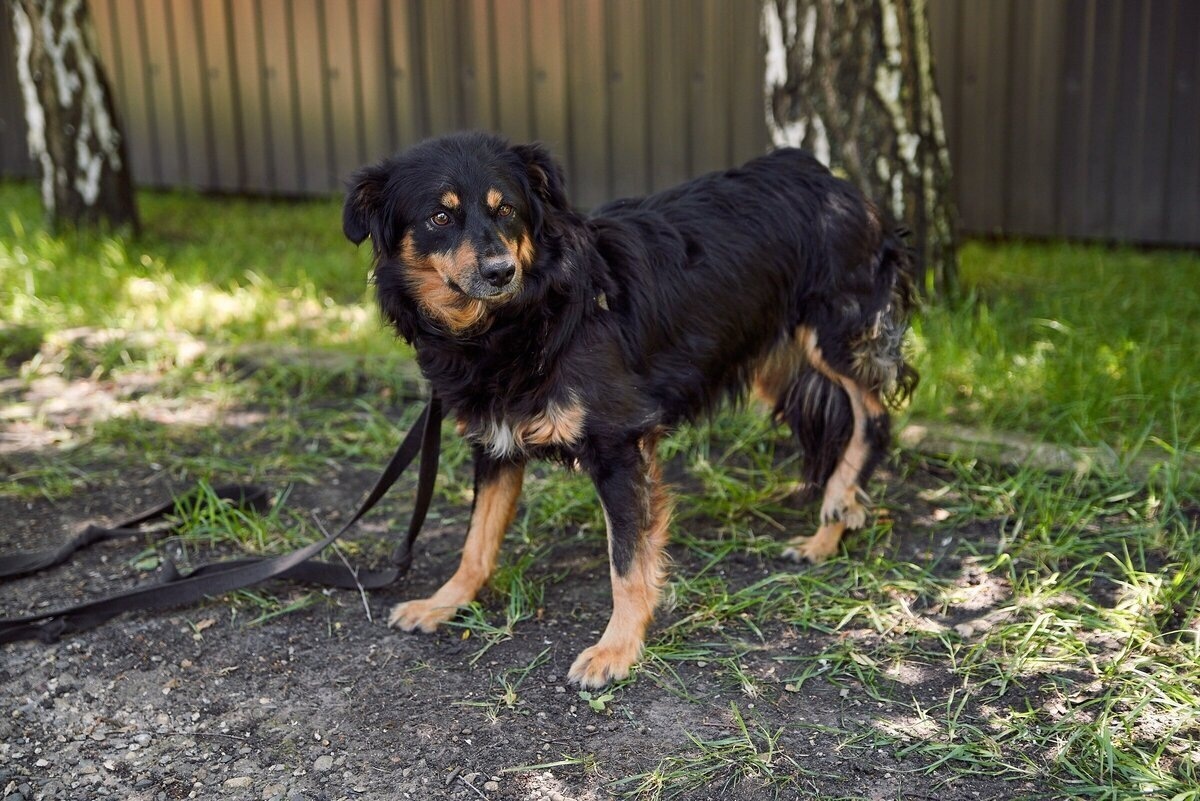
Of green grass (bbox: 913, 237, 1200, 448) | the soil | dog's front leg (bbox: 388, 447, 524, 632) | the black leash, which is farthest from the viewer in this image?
green grass (bbox: 913, 237, 1200, 448)

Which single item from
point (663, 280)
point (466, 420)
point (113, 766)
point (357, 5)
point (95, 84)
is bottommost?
point (113, 766)

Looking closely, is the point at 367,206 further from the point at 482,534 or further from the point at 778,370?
the point at 778,370

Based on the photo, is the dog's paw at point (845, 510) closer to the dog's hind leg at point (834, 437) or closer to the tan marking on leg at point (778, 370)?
the dog's hind leg at point (834, 437)

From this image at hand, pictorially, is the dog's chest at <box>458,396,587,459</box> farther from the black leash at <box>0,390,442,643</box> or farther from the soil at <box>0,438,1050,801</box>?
the soil at <box>0,438,1050,801</box>

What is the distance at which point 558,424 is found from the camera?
2.94m

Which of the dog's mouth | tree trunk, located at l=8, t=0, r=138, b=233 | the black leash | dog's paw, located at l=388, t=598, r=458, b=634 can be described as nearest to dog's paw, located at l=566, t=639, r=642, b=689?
dog's paw, located at l=388, t=598, r=458, b=634

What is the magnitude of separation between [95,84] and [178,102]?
2.28 m

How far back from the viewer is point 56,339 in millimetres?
5457

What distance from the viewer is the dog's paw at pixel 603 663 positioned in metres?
2.89

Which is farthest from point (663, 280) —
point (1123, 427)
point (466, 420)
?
point (1123, 427)

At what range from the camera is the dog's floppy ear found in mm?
3008

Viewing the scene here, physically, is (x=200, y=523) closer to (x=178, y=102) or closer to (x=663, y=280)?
(x=663, y=280)

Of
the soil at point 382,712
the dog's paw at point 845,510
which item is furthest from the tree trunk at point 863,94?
the soil at point 382,712

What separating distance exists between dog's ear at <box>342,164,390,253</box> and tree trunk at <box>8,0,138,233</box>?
4684mm
